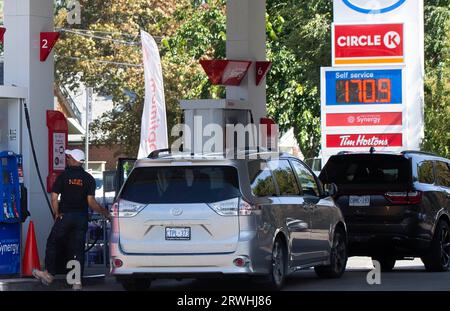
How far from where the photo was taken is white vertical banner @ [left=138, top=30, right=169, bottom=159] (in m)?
24.9

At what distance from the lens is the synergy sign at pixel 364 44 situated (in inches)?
1255

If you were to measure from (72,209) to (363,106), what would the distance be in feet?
52.1

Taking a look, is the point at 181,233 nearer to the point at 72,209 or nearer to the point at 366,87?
the point at 72,209

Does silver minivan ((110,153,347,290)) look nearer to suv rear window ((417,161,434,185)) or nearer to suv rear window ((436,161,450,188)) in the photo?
suv rear window ((417,161,434,185))

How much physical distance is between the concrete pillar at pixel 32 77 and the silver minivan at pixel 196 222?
3.56 meters

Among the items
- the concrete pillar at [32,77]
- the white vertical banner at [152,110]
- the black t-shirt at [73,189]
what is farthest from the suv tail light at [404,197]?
the white vertical banner at [152,110]

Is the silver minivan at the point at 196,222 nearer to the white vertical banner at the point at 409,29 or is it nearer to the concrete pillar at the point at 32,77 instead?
the concrete pillar at the point at 32,77

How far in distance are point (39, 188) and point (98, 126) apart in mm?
32701

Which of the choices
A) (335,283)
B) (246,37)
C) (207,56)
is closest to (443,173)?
(335,283)

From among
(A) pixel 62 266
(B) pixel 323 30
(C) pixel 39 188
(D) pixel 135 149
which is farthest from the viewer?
(D) pixel 135 149

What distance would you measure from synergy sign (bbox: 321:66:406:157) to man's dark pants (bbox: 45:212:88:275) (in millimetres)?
15312

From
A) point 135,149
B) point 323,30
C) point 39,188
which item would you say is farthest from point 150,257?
point 135,149
